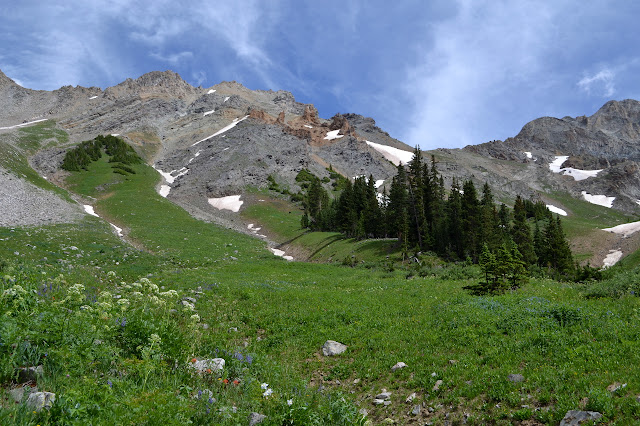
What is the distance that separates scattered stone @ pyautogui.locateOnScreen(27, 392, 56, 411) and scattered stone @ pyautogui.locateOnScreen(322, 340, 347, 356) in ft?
25.5

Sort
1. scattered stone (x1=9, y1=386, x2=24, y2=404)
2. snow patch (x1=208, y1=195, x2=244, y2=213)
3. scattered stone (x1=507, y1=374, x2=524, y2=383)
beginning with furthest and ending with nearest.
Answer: snow patch (x1=208, y1=195, x2=244, y2=213)
scattered stone (x1=507, y1=374, x2=524, y2=383)
scattered stone (x1=9, y1=386, x2=24, y2=404)

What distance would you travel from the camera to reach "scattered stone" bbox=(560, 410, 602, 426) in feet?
19.6

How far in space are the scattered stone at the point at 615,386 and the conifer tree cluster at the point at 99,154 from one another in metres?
105

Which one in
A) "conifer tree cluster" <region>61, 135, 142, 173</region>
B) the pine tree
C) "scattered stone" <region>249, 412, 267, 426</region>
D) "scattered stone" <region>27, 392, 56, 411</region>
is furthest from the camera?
"conifer tree cluster" <region>61, 135, 142, 173</region>

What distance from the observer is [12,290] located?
21.0 ft

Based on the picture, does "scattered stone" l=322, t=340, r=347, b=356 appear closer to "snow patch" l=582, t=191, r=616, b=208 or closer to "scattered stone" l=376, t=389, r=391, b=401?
"scattered stone" l=376, t=389, r=391, b=401

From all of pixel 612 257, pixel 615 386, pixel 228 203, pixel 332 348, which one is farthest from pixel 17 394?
pixel 228 203

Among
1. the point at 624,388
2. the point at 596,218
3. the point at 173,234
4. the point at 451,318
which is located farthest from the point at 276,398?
the point at 596,218

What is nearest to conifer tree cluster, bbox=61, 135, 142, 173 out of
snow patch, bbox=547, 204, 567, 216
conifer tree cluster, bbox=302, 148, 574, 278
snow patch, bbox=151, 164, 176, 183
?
snow patch, bbox=151, 164, 176, 183

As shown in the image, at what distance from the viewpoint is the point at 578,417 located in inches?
240

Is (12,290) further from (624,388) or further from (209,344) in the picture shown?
(624,388)

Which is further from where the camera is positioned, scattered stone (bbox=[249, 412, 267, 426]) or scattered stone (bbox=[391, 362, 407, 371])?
scattered stone (bbox=[391, 362, 407, 371])

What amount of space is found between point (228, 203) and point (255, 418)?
90.1 metres

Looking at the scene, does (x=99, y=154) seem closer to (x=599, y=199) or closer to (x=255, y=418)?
(x=255, y=418)
